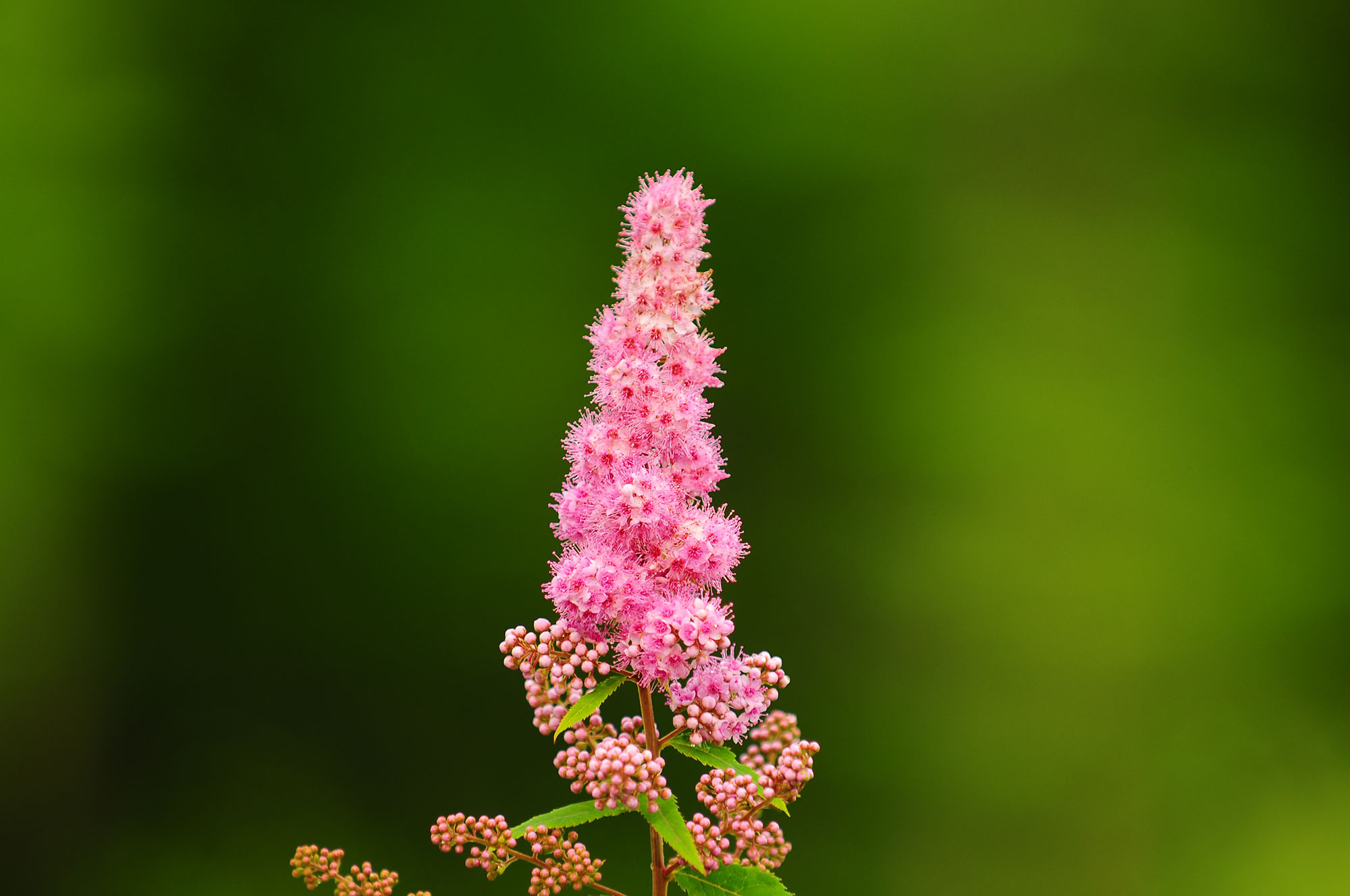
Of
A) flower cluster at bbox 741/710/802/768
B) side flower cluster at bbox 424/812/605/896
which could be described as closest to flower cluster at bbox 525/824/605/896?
side flower cluster at bbox 424/812/605/896

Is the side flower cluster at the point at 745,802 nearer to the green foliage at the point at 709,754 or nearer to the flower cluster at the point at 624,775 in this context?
the green foliage at the point at 709,754

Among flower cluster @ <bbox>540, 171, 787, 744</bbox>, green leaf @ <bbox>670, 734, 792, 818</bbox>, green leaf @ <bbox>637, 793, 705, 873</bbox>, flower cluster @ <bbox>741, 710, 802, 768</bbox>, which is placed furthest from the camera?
flower cluster @ <bbox>741, 710, 802, 768</bbox>

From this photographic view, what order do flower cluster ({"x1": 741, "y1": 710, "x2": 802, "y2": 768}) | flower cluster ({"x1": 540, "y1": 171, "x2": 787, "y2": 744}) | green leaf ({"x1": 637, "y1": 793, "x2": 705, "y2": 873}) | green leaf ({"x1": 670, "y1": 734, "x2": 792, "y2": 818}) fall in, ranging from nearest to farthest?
green leaf ({"x1": 637, "y1": 793, "x2": 705, "y2": 873}) → flower cluster ({"x1": 540, "y1": 171, "x2": 787, "y2": 744}) → green leaf ({"x1": 670, "y1": 734, "x2": 792, "y2": 818}) → flower cluster ({"x1": 741, "y1": 710, "x2": 802, "y2": 768})

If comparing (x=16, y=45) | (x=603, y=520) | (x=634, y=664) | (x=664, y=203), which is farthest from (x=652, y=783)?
(x=16, y=45)

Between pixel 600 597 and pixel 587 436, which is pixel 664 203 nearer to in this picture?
pixel 587 436

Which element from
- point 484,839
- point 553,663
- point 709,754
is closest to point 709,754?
point 709,754

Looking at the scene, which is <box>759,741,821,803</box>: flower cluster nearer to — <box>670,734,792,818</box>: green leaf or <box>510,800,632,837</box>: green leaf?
<box>670,734,792,818</box>: green leaf

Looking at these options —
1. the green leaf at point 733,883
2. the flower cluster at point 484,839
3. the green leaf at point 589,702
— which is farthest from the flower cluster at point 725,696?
the flower cluster at point 484,839
